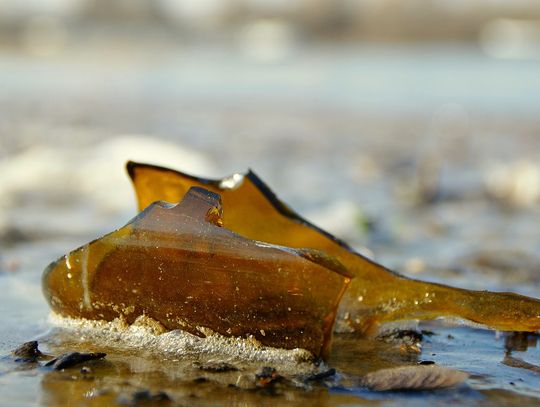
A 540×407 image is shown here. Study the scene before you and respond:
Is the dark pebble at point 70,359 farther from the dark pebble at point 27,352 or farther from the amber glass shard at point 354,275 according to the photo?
the amber glass shard at point 354,275

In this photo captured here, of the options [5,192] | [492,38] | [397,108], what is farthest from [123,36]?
[5,192]

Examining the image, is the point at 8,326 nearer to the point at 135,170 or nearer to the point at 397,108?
the point at 135,170

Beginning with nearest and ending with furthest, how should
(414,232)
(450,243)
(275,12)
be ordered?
(450,243) → (414,232) → (275,12)

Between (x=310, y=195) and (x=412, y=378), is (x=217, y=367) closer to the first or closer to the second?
(x=412, y=378)

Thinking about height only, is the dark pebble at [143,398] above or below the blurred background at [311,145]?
below

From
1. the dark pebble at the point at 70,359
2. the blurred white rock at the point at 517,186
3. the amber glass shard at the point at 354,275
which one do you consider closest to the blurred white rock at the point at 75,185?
the amber glass shard at the point at 354,275

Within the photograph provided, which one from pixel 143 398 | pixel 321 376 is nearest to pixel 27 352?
pixel 143 398
